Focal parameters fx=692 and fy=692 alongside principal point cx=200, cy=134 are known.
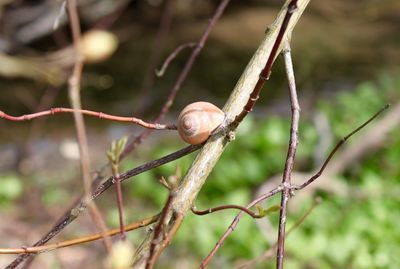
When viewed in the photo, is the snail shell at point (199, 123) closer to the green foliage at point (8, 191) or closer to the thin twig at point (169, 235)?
the thin twig at point (169, 235)

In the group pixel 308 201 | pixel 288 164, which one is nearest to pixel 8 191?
pixel 308 201

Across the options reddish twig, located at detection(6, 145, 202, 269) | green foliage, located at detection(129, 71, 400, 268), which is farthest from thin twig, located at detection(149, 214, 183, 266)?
green foliage, located at detection(129, 71, 400, 268)

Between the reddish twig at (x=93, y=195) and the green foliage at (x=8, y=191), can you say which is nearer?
the reddish twig at (x=93, y=195)

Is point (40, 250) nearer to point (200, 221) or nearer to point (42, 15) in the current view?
point (200, 221)

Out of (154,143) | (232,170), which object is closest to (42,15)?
(154,143)

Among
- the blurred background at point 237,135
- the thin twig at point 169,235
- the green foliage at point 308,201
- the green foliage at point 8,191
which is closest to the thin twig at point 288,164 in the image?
the thin twig at point 169,235

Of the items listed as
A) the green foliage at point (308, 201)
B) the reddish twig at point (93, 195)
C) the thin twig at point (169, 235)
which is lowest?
the thin twig at point (169, 235)

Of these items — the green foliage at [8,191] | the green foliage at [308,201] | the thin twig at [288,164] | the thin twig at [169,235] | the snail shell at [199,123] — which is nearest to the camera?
the thin twig at [169,235]

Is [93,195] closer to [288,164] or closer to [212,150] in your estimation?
[212,150]
